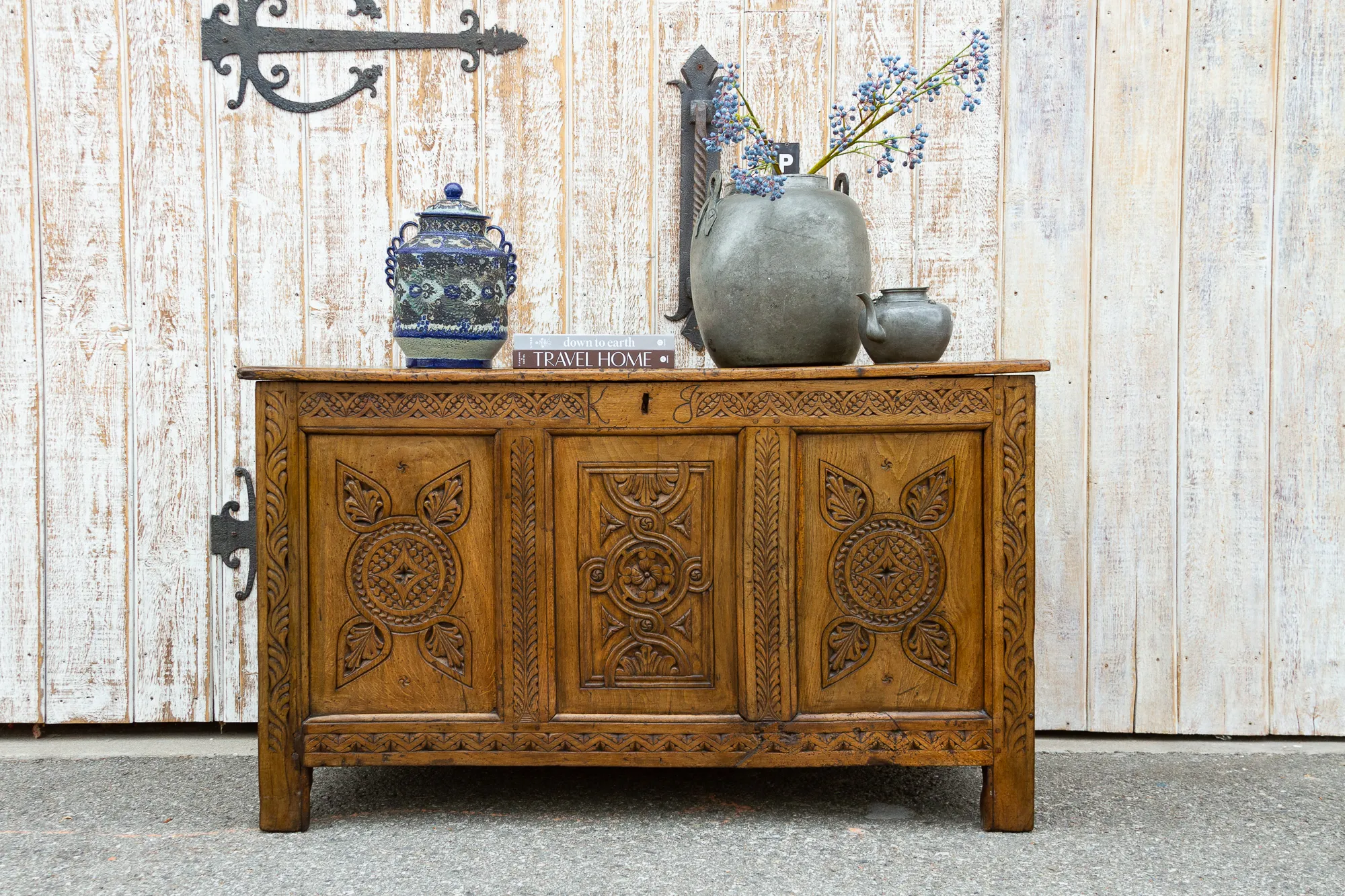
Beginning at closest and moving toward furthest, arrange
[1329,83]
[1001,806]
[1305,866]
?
[1305,866] < [1001,806] < [1329,83]

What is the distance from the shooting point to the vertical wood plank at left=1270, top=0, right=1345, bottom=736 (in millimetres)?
2186

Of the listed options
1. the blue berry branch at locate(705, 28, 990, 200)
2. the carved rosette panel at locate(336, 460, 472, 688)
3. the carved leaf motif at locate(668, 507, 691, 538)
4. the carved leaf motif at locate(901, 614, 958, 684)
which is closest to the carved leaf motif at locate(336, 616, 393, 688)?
the carved rosette panel at locate(336, 460, 472, 688)

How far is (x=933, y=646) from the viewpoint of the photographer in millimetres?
1741

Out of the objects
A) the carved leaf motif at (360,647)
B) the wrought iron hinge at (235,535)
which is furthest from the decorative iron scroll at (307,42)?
the carved leaf motif at (360,647)

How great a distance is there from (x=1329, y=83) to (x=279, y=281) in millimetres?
2235

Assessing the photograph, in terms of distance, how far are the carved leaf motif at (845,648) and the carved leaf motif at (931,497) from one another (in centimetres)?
20

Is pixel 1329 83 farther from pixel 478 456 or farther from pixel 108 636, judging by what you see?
pixel 108 636

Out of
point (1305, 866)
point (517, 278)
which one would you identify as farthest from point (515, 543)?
point (1305, 866)

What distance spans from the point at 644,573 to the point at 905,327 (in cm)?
60

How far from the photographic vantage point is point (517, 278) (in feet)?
7.36

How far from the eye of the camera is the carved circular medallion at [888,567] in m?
1.74

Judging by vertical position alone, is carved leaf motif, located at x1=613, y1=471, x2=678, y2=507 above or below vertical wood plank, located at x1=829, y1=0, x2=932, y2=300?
below

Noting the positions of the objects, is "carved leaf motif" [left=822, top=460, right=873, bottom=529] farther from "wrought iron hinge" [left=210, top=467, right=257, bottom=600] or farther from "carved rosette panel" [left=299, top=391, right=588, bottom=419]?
"wrought iron hinge" [left=210, top=467, right=257, bottom=600]

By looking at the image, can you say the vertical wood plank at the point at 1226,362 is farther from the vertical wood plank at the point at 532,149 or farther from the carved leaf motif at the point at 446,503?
the carved leaf motif at the point at 446,503
